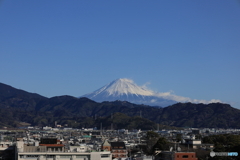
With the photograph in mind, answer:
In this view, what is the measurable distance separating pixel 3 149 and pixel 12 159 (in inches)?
124

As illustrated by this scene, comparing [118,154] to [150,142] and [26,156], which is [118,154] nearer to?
[150,142]

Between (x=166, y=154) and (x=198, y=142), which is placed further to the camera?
(x=198, y=142)

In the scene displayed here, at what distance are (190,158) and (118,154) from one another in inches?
968

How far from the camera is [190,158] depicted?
1695 inches

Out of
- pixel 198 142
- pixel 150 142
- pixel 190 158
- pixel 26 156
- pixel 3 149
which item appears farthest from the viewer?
pixel 150 142

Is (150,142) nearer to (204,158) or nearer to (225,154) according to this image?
(204,158)

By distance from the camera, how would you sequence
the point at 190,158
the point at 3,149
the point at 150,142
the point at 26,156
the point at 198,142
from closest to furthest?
the point at 26,156
the point at 190,158
the point at 3,149
the point at 198,142
the point at 150,142

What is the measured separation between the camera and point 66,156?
1587 inches

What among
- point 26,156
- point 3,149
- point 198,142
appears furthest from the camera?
point 198,142

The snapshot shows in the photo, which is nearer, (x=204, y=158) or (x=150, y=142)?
(x=204, y=158)

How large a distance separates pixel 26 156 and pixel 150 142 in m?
36.8

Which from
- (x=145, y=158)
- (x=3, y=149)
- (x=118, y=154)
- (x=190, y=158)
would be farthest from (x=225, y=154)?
(x=118, y=154)

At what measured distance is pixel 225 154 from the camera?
142 ft

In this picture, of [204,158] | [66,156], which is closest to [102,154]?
[66,156]
